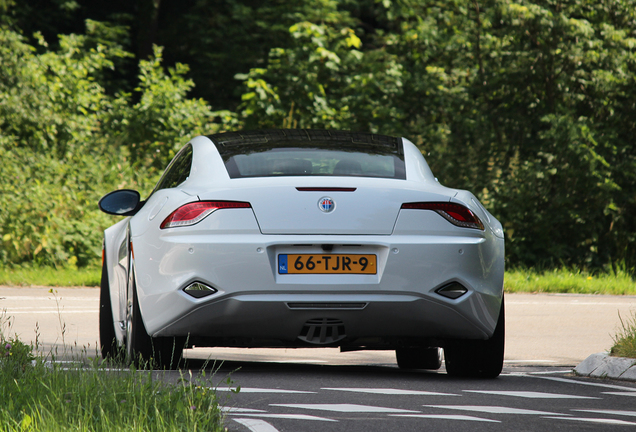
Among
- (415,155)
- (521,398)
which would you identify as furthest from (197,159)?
(521,398)

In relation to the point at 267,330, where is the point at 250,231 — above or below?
above

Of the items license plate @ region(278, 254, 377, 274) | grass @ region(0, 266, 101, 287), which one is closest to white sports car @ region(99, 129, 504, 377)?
license plate @ region(278, 254, 377, 274)

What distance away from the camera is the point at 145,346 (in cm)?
603

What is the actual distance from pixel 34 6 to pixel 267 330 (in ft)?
76.8

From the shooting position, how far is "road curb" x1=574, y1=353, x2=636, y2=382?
672 centimetres

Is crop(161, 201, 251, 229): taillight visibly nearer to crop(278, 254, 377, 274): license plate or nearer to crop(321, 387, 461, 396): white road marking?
crop(278, 254, 377, 274): license plate

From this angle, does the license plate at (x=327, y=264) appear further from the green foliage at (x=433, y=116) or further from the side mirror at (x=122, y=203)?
the green foliage at (x=433, y=116)

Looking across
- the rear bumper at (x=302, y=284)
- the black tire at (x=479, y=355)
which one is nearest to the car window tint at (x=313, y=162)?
the rear bumper at (x=302, y=284)

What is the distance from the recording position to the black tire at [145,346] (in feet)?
19.7

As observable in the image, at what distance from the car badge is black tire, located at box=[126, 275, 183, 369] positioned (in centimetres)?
120

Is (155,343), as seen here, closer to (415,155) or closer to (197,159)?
(197,159)

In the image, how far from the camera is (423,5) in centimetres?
2128

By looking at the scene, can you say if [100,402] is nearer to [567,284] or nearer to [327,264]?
[327,264]

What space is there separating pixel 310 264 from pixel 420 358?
2.04 m
